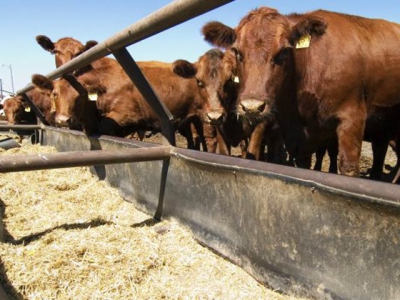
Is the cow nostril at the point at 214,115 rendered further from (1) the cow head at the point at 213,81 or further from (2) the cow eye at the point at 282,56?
(2) the cow eye at the point at 282,56

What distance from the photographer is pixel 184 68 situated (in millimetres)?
5746

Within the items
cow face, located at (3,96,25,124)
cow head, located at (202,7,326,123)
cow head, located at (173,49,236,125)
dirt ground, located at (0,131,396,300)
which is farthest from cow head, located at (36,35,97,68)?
cow face, located at (3,96,25,124)

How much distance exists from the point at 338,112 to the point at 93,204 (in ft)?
7.30

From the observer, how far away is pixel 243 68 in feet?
10.0

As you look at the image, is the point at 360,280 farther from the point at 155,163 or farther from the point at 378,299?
the point at 155,163

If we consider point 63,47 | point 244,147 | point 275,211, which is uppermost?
point 63,47

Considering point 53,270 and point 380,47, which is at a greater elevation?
point 380,47

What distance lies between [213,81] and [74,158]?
131 inches

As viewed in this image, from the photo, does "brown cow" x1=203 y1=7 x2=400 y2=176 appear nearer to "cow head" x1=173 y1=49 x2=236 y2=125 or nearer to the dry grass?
the dry grass

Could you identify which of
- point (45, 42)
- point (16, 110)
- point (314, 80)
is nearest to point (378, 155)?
point (314, 80)

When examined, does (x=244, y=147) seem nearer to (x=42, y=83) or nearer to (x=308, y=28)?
(x=42, y=83)

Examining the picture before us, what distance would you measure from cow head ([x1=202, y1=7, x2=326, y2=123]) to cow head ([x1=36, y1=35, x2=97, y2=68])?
4496mm

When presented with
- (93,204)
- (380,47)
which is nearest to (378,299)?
(93,204)

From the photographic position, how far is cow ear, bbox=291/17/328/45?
2982mm
